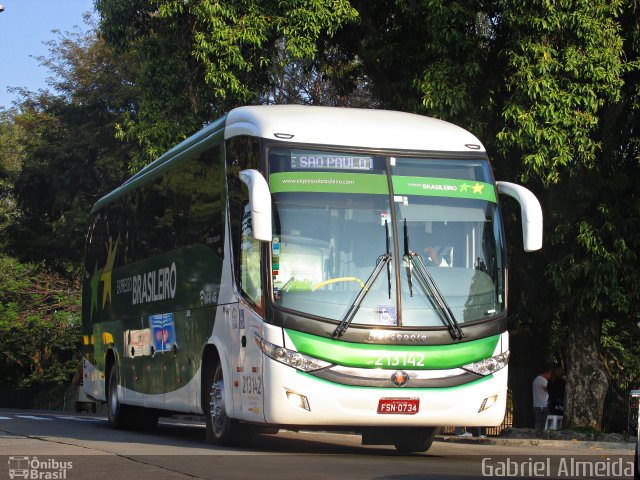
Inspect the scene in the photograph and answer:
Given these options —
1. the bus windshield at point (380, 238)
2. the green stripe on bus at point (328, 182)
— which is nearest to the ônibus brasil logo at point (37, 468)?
the bus windshield at point (380, 238)

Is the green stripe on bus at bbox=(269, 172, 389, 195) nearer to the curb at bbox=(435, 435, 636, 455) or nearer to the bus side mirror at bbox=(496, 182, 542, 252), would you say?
the bus side mirror at bbox=(496, 182, 542, 252)

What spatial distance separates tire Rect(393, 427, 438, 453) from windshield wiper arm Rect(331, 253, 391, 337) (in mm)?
2473

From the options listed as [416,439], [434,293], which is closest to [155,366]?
[416,439]

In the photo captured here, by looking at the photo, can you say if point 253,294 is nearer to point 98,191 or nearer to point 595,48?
point 595,48

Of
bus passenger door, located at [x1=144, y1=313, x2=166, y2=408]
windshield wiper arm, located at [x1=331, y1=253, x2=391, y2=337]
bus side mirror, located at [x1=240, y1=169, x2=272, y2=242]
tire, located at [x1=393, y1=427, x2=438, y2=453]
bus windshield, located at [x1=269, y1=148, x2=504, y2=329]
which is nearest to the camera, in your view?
bus side mirror, located at [x1=240, y1=169, x2=272, y2=242]

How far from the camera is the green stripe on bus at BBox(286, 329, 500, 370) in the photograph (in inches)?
481

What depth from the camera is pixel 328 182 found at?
42.2 feet

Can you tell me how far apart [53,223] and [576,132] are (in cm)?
2654

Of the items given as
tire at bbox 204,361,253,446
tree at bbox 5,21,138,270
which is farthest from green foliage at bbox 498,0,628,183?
tree at bbox 5,21,138,270

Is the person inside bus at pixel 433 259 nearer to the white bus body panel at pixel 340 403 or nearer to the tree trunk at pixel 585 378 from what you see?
the white bus body panel at pixel 340 403

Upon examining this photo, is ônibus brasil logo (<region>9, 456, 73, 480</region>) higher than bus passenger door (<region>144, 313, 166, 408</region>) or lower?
lower

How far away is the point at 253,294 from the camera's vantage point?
12.7 m

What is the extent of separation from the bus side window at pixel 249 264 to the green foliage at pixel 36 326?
32.0 m

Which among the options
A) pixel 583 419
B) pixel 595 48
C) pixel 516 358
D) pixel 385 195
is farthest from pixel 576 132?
pixel 516 358
